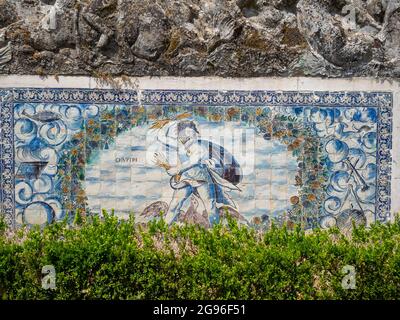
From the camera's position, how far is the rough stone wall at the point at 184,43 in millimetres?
7094

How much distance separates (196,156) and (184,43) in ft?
3.83

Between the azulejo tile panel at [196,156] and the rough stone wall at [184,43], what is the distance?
28cm

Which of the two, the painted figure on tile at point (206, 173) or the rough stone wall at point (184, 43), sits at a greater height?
the rough stone wall at point (184, 43)

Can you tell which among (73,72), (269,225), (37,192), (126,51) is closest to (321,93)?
(269,225)

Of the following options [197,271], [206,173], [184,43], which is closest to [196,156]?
[206,173]

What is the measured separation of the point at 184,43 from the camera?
711 centimetres

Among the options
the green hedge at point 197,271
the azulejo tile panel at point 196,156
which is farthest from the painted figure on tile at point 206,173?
the green hedge at point 197,271

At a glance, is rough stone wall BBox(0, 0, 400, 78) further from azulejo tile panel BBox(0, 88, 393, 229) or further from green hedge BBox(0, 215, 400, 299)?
green hedge BBox(0, 215, 400, 299)

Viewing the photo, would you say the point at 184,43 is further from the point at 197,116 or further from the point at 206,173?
the point at 206,173

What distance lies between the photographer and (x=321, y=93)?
7094 mm

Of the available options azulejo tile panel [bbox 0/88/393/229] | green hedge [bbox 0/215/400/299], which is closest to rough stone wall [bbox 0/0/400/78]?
azulejo tile panel [bbox 0/88/393/229]

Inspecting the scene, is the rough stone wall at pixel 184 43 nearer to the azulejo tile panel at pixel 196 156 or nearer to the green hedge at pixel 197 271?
the azulejo tile panel at pixel 196 156

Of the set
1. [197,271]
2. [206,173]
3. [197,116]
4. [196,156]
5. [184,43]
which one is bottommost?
[197,271]

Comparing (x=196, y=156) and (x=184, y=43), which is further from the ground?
(x=184, y=43)
